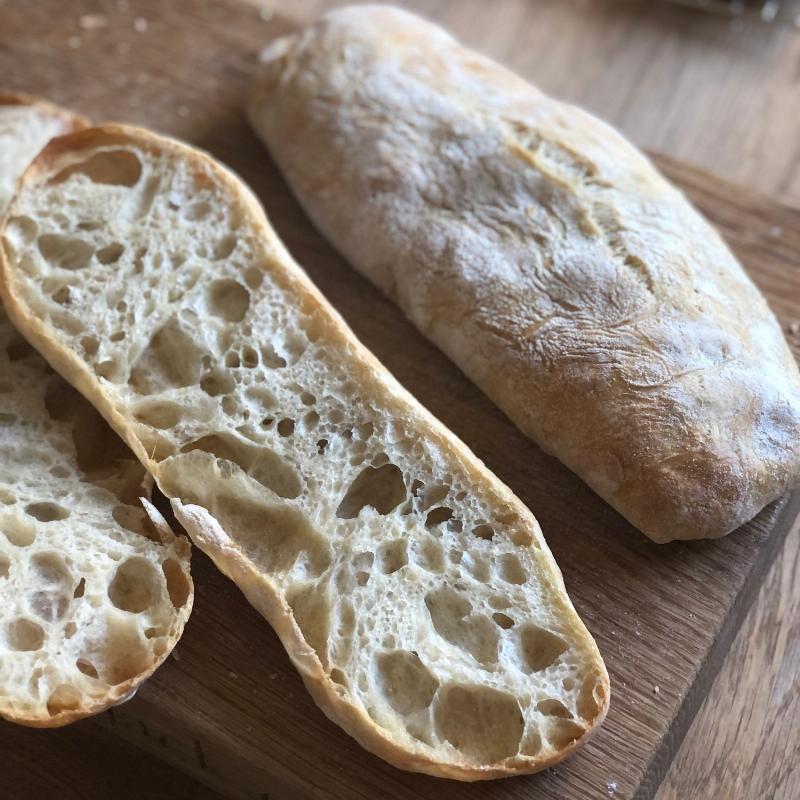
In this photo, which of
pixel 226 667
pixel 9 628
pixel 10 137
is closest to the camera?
pixel 9 628

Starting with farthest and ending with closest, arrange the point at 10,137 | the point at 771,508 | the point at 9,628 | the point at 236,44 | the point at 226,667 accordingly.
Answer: the point at 236,44, the point at 10,137, the point at 771,508, the point at 226,667, the point at 9,628

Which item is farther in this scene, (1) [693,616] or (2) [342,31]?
(2) [342,31]

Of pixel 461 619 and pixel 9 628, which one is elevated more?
pixel 461 619

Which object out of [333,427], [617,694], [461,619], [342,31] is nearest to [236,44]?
[342,31]

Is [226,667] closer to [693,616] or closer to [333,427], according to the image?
[333,427]

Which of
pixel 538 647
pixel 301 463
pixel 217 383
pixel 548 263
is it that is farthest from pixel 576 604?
pixel 217 383

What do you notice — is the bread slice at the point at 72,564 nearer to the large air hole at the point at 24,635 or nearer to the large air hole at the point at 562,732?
the large air hole at the point at 24,635

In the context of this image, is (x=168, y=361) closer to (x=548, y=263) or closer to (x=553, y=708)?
(x=548, y=263)

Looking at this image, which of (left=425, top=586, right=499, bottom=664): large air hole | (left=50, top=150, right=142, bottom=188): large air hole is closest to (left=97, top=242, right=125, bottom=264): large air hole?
(left=50, top=150, right=142, bottom=188): large air hole
